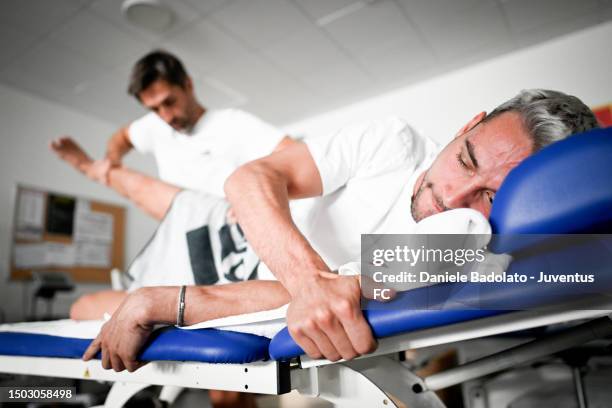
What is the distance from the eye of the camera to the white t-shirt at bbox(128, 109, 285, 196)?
53.7 inches

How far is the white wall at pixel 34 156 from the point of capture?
110 inches

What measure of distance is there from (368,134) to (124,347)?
629mm

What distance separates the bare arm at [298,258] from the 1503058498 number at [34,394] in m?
0.49

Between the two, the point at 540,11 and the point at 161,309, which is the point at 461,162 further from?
the point at 161,309

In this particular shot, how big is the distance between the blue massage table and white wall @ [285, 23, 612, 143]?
0.28 m

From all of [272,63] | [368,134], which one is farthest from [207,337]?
[272,63]

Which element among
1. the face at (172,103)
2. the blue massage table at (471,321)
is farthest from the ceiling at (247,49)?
the face at (172,103)

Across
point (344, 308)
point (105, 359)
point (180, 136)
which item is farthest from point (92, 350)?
point (180, 136)

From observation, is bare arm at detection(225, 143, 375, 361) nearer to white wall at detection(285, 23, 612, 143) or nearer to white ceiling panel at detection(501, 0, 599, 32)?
white wall at detection(285, 23, 612, 143)

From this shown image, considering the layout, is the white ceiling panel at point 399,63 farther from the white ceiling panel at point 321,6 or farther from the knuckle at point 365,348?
the knuckle at point 365,348

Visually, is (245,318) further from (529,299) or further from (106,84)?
(106,84)

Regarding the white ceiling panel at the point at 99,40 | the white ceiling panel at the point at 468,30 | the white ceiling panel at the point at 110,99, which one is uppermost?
the white ceiling panel at the point at 99,40

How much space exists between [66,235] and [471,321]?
3576mm

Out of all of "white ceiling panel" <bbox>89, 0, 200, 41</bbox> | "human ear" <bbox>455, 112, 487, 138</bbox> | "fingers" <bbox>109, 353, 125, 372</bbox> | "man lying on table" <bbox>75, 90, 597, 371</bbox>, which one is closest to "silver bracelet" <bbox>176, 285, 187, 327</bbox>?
"man lying on table" <bbox>75, 90, 597, 371</bbox>
